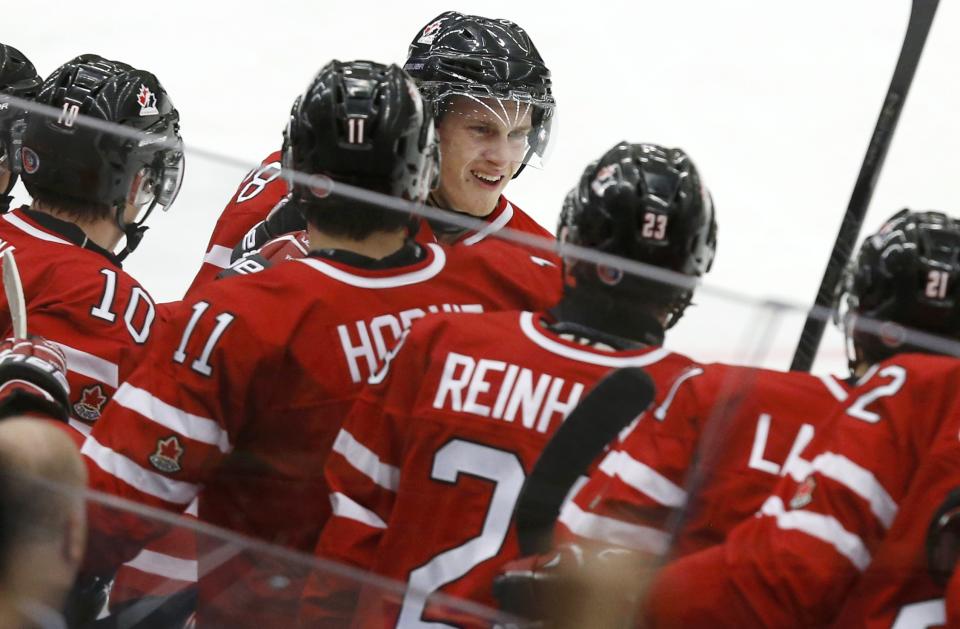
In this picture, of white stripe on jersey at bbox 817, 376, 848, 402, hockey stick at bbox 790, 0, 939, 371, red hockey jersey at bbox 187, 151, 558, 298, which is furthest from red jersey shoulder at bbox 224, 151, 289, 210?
hockey stick at bbox 790, 0, 939, 371

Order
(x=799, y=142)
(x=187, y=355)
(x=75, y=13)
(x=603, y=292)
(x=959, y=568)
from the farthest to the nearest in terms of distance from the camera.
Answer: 1. (x=75, y=13)
2. (x=799, y=142)
3. (x=187, y=355)
4. (x=603, y=292)
5. (x=959, y=568)

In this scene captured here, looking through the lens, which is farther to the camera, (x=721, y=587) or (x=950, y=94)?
(x=950, y=94)

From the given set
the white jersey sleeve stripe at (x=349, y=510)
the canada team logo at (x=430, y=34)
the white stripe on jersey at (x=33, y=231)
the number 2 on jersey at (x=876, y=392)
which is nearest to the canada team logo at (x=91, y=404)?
the white stripe on jersey at (x=33, y=231)

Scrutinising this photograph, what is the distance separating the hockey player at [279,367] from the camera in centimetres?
161

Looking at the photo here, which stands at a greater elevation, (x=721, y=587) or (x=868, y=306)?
(x=868, y=306)

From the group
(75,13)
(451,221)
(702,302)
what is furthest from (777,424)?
(75,13)

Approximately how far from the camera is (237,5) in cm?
605

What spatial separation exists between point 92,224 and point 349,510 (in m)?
0.76

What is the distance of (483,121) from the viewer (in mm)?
3055

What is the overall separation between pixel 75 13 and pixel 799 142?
2.67 meters

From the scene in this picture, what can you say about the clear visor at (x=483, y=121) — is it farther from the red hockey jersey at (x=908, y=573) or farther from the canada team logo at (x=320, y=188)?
the red hockey jersey at (x=908, y=573)

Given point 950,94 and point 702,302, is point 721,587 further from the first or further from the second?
point 950,94

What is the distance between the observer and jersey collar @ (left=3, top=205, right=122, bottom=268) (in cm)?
212

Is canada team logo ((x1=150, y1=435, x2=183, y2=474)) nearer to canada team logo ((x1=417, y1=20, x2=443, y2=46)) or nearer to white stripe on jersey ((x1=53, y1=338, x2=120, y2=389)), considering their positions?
white stripe on jersey ((x1=53, y1=338, x2=120, y2=389))
